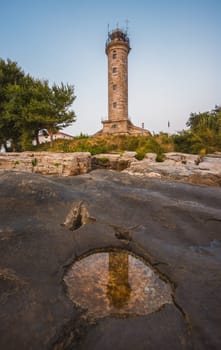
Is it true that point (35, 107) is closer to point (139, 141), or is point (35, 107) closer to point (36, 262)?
point (139, 141)

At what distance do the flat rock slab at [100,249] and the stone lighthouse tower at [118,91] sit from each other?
100 ft

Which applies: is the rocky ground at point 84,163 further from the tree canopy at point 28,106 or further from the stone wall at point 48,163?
the tree canopy at point 28,106

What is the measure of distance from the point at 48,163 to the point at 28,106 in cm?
1262

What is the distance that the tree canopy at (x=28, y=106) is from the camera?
2211 cm

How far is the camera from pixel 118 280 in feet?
6.73

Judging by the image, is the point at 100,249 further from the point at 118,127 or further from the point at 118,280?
the point at 118,127

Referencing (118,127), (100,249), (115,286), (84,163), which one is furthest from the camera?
(118,127)

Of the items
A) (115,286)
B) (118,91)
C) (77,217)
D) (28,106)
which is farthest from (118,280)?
(118,91)

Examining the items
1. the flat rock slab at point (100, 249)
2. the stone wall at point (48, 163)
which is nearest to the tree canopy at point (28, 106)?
the stone wall at point (48, 163)

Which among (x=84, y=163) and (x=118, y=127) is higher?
(x=118, y=127)

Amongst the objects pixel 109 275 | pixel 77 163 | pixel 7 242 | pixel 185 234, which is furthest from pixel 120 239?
pixel 77 163

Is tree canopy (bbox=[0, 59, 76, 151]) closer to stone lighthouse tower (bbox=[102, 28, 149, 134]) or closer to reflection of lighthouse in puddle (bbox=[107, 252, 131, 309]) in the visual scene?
stone lighthouse tower (bbox=[102, 28, 149, 134])

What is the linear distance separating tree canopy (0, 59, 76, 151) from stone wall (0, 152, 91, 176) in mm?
10175

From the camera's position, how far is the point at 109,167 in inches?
587
